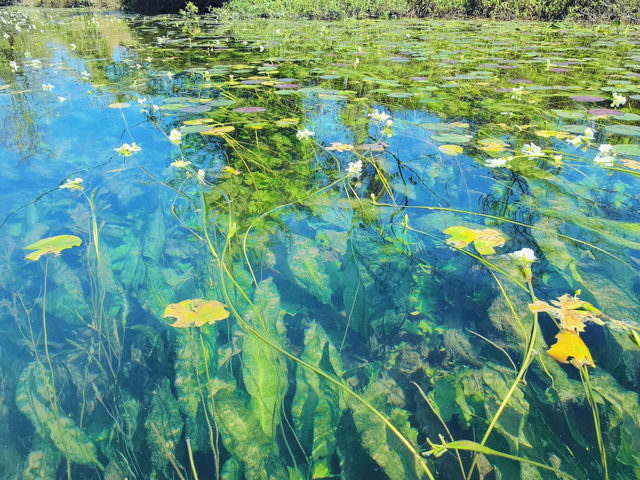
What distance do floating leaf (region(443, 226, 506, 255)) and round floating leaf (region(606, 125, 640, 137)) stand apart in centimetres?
121

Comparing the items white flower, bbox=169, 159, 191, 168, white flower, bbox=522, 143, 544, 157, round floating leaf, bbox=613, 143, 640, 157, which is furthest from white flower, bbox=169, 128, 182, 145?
round floating leaf, bbox=613, 143, 640, 157

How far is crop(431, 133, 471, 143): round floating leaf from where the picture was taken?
1731 millimetres

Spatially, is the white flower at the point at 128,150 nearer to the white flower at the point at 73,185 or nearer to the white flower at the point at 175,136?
the white flower at the point at 175,136

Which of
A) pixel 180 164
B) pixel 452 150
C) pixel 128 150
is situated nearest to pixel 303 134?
pixel 180 164

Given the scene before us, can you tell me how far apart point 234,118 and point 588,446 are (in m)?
2.10

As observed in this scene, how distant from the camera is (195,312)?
2.69ft

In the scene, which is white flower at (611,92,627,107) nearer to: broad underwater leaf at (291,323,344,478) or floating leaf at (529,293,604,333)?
floating leaf at (529,293,604,333)

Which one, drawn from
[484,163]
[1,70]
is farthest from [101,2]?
[484,163]

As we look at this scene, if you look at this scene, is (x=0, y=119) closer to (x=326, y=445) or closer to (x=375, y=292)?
(x=375, y=292)

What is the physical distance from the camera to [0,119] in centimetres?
210

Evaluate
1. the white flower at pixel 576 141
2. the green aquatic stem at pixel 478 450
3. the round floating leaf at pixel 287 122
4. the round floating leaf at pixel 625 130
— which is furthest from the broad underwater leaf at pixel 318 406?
the round floating leaf at pixel 625 130

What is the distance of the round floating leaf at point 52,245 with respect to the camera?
100 centimetres

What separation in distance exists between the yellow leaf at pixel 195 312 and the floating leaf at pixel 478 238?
667 mm

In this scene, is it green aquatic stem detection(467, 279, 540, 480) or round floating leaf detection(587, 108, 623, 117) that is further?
round floating leaf detection(587, 108, 623, 117)
